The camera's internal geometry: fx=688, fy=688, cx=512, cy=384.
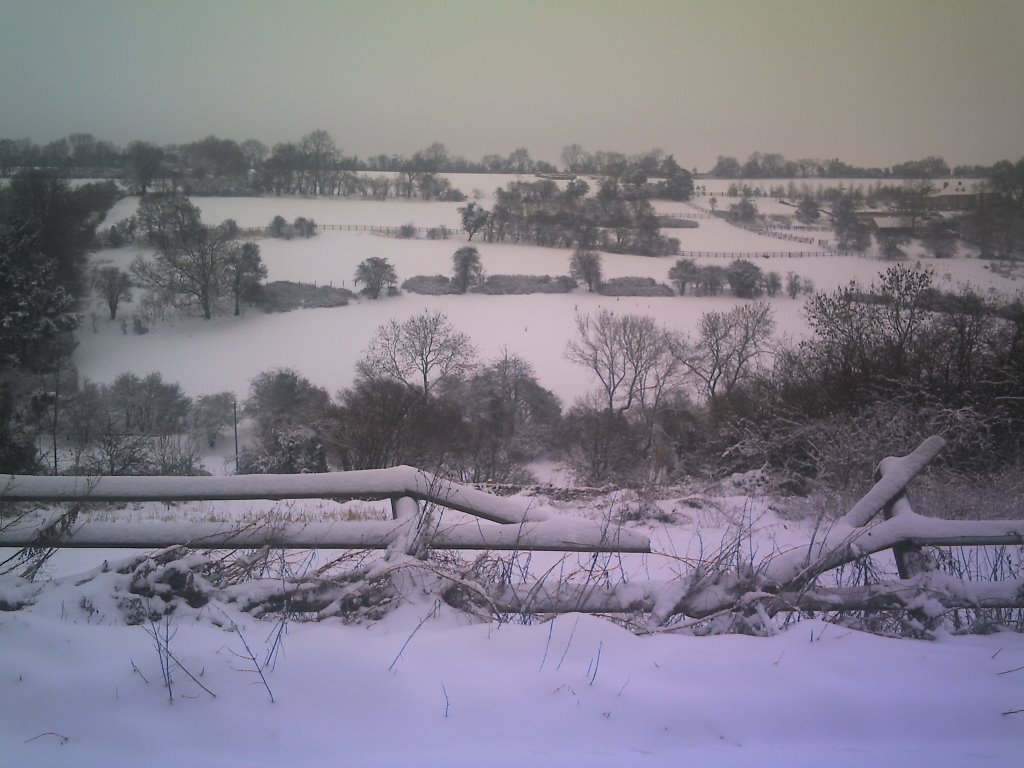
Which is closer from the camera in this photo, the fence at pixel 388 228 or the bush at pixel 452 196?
the fence at pixel 388 228

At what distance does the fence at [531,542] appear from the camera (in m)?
2.99

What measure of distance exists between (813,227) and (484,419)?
24.9 ft

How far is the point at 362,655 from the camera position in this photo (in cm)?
257

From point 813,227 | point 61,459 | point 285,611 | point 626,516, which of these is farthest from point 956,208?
point 61,459

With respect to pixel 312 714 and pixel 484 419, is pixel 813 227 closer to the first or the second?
pixel 484 419

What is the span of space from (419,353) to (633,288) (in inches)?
159

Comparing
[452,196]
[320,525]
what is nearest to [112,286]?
[452,196]

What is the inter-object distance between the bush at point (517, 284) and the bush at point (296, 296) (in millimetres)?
2240

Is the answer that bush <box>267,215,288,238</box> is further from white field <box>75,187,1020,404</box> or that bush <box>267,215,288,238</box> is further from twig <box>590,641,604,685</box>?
twig <box>590,641,604,685</box>

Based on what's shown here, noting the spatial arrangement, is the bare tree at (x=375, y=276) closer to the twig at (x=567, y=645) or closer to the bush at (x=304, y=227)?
the bush at (x=304, y=227)

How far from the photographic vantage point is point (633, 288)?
12.0m

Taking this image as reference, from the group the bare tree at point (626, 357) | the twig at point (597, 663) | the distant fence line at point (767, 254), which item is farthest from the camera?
the distant fence line at point (767, 254)

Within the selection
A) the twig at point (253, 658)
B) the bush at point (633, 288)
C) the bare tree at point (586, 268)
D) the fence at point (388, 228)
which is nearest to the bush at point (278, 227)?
the fence at point (388, 228)

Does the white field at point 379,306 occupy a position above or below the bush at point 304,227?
below
